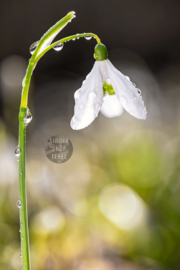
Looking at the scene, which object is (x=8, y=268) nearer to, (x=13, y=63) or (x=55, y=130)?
(x=55, y=130)

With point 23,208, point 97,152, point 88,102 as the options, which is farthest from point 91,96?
point 97,152

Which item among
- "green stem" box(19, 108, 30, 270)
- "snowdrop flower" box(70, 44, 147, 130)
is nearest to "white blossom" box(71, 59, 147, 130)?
"snowdrop flower" box(70, 44, 147, 130)

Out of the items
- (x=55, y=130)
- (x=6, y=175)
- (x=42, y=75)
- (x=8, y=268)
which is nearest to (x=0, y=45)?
(x=42, y=75)

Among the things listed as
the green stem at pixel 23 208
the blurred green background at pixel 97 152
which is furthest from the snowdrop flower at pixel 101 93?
the blurred green background at pixel 97 152

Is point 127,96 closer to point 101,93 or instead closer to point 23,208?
point 101,93

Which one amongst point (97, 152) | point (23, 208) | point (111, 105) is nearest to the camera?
point (23, 208)

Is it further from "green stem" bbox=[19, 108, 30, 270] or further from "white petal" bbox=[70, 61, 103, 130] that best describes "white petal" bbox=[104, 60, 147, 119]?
"green stem" bbox=[19, 108, 30, 270]
